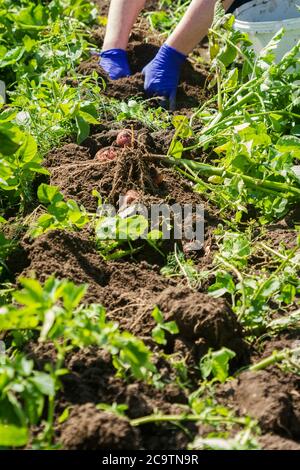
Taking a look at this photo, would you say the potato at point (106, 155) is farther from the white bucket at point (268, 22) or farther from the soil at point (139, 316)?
the white bucket at point (268, 22)

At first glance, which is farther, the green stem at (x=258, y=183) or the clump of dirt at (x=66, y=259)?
the green stem at (x=258, y=183)

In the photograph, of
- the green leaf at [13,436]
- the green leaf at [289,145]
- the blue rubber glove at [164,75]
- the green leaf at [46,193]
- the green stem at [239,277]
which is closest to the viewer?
the green leaf at [13,436]

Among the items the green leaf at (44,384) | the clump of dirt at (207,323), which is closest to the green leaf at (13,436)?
the green leaf at (44,384)

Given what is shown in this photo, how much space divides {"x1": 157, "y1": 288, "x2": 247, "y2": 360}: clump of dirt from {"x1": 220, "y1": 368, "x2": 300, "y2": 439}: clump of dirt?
105mm

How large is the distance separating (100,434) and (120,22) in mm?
2419

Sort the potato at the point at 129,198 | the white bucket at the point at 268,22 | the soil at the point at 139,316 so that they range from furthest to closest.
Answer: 1. the white bucket at the point at 268,22
2. the potato at the point at 129,198
3. the soil at the point at 139,316

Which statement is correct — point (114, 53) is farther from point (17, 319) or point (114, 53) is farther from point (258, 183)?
point (17, 319)

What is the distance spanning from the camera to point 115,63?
358 cm

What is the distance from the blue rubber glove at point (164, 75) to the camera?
3.46 m

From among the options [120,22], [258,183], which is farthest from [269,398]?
[120,22]

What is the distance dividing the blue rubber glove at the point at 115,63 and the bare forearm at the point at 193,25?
221mm

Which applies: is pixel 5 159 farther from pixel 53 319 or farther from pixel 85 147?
pixel 53 319

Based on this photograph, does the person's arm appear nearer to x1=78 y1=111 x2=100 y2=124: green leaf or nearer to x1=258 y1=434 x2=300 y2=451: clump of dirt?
x1=78 y1=111 x2=100 y2=124: green leaf

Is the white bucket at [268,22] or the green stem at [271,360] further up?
the white bucket at [268,22]
